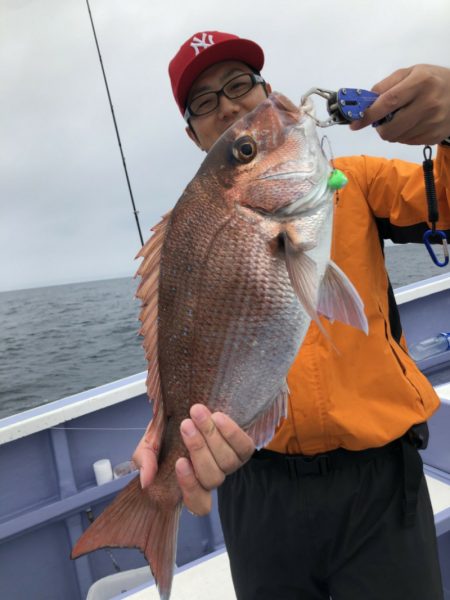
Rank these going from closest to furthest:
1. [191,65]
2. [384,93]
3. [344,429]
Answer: [384,93], [344,429], [191,65]

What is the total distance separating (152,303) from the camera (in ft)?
4.66

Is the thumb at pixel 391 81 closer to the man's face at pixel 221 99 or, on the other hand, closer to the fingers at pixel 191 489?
the man's face at pixel 221 99

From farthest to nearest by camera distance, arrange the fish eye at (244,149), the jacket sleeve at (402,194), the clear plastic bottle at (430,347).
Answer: the clear plastic bottle at (430,347) < the jacket sleeve at (402,194) < the fish eye at (244,149)

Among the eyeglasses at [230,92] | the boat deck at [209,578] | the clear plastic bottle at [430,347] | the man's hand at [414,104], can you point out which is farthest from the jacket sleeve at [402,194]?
the clear plastic bottle at [430,347]

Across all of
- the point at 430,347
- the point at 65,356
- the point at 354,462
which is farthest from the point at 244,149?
the point at 65,356

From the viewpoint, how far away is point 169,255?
1340 millimetres

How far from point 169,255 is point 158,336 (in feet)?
0.78

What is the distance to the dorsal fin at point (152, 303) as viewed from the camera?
1407mm

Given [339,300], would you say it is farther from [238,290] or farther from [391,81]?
[391,81]

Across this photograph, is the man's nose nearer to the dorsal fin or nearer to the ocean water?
the dorsal fin

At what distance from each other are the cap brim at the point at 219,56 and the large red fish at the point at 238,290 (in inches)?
34.2

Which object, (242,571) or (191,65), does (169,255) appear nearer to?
(191,65)

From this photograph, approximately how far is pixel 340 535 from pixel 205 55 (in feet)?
6.47

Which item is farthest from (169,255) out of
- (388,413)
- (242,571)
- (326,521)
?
(242,571)
